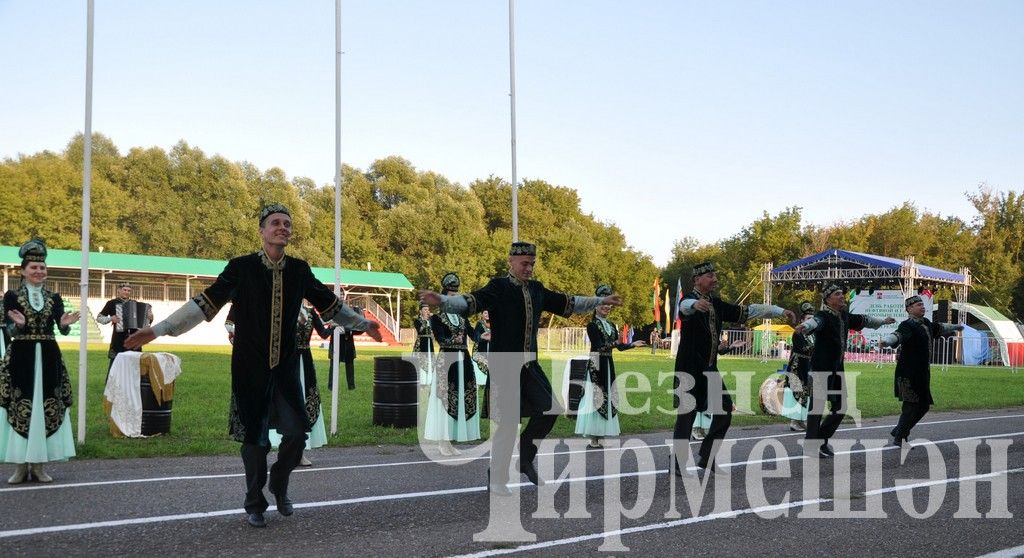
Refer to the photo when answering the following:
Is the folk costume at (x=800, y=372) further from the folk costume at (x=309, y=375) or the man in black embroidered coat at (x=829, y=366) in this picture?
the folk costume at (x=309, y=375)

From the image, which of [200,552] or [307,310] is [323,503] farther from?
[307,310]

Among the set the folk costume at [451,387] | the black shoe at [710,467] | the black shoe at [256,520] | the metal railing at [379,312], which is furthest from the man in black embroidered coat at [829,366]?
the metal railing at [379,312]

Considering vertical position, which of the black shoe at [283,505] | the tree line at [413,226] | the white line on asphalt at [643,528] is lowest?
the white line on asphalt at [643,528]

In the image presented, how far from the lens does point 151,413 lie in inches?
506

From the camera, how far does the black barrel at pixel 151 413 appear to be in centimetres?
1280

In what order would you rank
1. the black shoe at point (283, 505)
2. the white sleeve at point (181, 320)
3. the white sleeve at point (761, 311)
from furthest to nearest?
1. the white sleeve at point (761, 311)
2. the black shoe at point (283, 505)
3. the white sleeve at point (181, 320)

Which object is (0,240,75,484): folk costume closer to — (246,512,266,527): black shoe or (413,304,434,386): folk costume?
(246,512,266,527): black shoe

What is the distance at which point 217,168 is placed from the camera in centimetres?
6650

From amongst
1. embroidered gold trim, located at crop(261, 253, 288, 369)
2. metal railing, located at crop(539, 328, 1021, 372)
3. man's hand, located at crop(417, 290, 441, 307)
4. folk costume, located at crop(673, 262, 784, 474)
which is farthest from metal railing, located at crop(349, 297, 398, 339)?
embroidered gold trim, located at crop(261, 253, 288, 369)

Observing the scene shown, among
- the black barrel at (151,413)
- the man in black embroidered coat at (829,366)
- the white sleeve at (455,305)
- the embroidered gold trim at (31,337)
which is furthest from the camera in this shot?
the black barrel at (151,413)

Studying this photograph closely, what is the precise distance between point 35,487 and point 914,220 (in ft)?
271

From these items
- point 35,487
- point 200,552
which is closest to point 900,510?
point 200,552

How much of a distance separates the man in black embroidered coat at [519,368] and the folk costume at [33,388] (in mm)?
4284

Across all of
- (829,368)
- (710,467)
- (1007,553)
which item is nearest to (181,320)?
(710,467)
